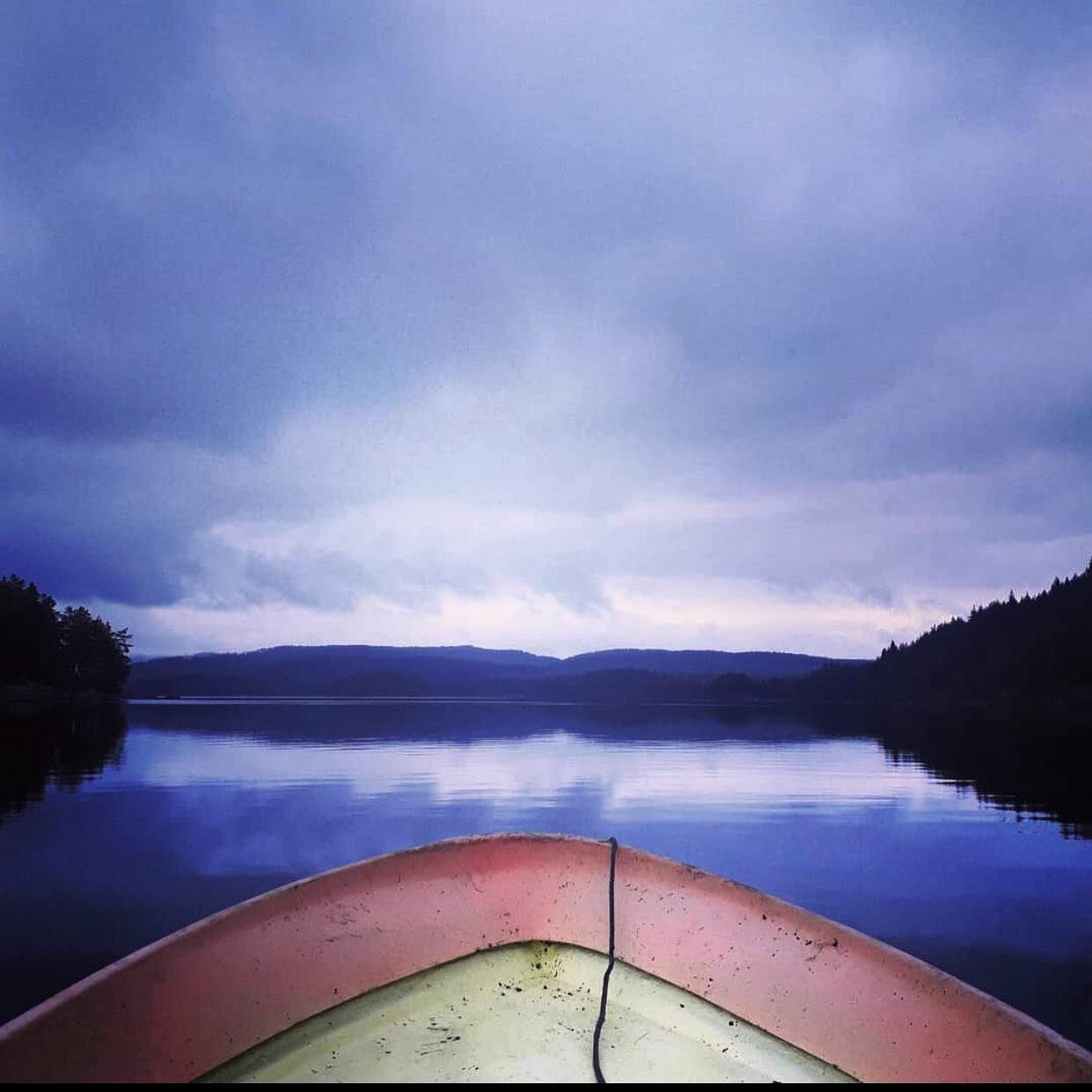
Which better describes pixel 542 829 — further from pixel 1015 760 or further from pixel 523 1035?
pixel 1015 760

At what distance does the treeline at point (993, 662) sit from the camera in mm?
80312

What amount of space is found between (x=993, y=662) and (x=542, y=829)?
292 ft

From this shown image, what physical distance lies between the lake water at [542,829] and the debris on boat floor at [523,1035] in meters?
4.08

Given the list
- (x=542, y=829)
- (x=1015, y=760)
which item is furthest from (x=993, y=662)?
(x=542, y=829)

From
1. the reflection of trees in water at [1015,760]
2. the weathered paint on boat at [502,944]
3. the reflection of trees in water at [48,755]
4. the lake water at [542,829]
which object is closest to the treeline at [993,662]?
the reflection of trees in water at [1015,760]

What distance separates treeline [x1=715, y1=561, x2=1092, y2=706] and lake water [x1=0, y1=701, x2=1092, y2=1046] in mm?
62531

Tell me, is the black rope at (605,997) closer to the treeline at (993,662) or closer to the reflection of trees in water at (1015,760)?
the reflection of trees in water at (1015,760)

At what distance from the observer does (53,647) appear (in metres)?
79.1

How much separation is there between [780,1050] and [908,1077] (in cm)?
55

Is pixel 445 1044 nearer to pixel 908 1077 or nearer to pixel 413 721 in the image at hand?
pixel 908 1077

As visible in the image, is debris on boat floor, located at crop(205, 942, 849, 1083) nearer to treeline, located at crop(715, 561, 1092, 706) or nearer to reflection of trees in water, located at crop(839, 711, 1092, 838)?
reflection of trees in water, located at crop(839, 711, 1092, 838)

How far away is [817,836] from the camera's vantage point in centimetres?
1430

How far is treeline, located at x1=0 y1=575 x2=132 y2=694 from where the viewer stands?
236 ft

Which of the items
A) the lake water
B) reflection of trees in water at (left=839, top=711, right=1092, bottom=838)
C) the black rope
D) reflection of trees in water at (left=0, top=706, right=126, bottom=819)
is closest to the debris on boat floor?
the black rope
